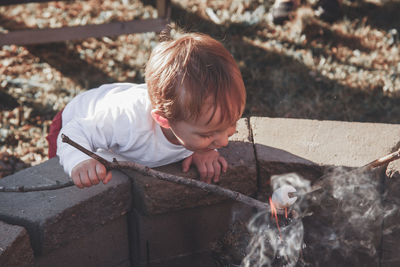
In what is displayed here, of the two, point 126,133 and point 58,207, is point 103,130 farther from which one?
point 58,207

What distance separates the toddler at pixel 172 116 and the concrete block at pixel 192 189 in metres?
0.06

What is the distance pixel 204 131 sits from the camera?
1.77m

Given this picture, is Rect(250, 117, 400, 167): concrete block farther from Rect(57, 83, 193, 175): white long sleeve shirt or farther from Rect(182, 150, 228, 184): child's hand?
Rect(57, 83, 193, 175): white long sleeve shirt

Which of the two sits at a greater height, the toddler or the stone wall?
the toddler

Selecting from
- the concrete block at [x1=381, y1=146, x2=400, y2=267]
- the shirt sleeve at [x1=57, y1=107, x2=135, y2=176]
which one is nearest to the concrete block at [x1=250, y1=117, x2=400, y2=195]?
the concrete block at [x1=381, y1=146, x2=400, y2=267]

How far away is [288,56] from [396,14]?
1.32 meters

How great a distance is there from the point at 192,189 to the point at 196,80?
59 centimetres

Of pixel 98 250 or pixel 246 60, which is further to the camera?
pixel 246 60

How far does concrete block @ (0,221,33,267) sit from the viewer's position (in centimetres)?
162

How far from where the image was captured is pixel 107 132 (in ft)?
6.73

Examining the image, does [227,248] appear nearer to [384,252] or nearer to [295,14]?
[384,252]

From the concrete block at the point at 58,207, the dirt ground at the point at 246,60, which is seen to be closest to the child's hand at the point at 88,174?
the concrete block at the point at 58,207

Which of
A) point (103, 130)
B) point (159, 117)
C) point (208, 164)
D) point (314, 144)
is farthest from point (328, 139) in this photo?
point (103, 130)

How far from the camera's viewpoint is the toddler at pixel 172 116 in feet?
5.53
